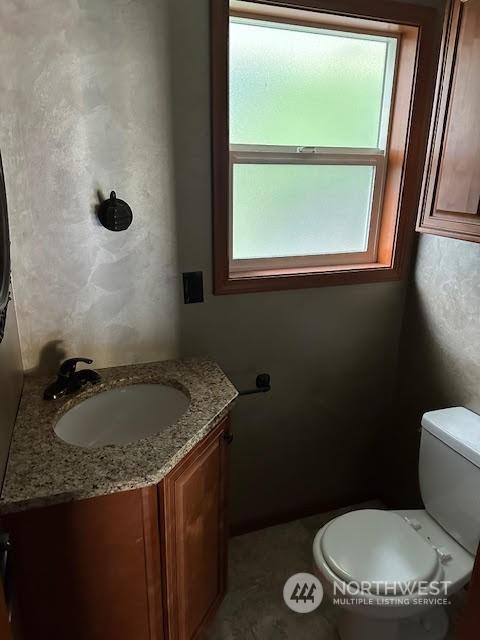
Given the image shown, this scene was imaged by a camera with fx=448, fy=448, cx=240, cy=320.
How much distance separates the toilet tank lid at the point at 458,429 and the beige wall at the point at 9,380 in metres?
1.34

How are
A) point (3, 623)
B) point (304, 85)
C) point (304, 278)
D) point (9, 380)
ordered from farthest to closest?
point (304, 278), point (304, 85), point (9, 380), point (3, 623)

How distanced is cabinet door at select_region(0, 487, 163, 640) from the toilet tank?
3.26ft

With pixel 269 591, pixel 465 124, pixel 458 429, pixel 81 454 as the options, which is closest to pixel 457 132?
pixel 465 124

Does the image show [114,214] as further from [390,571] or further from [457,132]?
[390,571]

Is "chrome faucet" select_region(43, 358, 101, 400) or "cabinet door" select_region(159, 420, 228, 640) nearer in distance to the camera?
"cabinet door" select_region(159, 420, 228, 640)

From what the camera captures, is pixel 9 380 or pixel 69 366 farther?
pixel 69 366

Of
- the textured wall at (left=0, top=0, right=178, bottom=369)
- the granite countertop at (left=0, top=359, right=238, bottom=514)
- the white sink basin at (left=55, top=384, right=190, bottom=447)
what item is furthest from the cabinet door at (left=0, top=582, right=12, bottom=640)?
the textured wall at (left=0, top=0, right=178, bottom=369)

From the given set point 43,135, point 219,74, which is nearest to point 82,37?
point 43,135

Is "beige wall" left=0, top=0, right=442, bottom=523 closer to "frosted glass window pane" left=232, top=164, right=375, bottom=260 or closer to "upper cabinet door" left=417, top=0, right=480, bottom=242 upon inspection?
"frosted glass window pane" left=232, top=164, right=375, bottom=260

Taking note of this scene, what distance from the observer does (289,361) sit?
6.19 ft

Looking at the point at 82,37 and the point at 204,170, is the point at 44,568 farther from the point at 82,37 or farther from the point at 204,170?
the point at 82,37

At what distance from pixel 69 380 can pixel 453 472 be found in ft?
4.29

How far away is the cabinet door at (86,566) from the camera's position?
1.02 metres

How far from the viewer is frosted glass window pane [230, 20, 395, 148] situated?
1592mm
